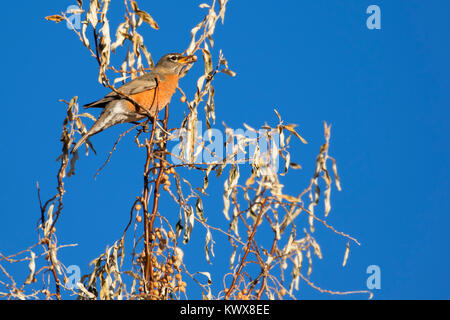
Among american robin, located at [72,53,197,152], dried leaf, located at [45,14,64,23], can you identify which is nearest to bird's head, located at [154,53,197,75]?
american robin, located at [72,53,197,152]

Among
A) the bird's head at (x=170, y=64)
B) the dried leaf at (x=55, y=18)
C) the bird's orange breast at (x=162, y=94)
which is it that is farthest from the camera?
the bird's head at (x=170, y=64)

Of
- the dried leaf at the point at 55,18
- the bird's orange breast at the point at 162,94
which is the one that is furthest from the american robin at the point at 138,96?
the dried leaf at the point at 55,18

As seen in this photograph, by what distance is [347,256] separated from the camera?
313 centimetres

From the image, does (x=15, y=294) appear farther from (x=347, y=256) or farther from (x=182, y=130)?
(x=347, y=256)

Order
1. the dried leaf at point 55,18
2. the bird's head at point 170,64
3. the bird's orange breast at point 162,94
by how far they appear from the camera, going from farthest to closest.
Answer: the bird's head at point 170,64 → the bird's orange breast at point 162,94 → the dried leaf at point 55,18

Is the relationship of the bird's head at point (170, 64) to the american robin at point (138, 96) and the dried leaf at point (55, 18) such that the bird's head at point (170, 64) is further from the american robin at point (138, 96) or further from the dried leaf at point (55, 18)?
the dried leaf at point (55, 18)

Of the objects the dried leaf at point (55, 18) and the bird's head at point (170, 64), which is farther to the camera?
the bird's head at point (170, 64)

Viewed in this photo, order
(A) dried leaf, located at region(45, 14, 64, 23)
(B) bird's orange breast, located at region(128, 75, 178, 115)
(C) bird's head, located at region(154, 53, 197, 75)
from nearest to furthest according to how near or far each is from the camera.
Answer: (A) dried leaf, located at region(45, 14, 64, 23), (B) bird's orange breast, located at region(128, 75, 178, 115), (C) bird's head, located at region(154, 53, 197, 75)

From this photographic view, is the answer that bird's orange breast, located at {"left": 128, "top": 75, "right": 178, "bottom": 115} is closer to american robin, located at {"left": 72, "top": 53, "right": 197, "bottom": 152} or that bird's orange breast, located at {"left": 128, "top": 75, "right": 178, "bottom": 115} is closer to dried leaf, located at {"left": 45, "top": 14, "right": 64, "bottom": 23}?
american robin, located at {"left": 72, "top": 53, "right": 197, "bottom": 152}

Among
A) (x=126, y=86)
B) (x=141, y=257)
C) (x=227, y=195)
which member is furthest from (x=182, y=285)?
(x=126, y=86)

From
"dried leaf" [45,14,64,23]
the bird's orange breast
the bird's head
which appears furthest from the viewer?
the bird's head

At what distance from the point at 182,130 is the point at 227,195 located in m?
0.47

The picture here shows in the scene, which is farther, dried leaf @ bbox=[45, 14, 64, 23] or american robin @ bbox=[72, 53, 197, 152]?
american robin @ bbox=[72, 53, 197, 152]
